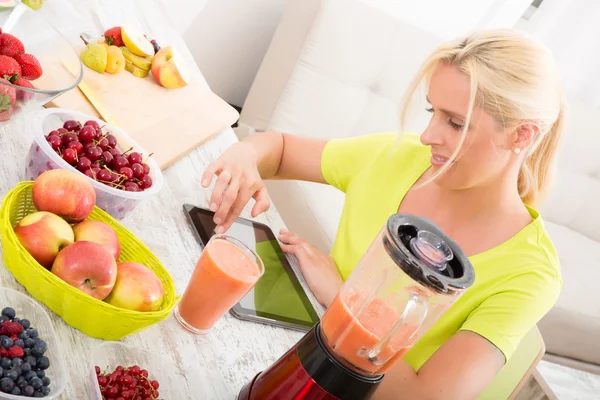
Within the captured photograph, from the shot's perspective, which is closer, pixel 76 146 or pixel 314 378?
pixel 314 378

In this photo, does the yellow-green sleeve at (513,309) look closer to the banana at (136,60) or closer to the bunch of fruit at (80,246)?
the bunch of fruit at (80,246)

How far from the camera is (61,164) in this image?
0.95 m

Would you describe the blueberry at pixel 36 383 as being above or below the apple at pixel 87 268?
below

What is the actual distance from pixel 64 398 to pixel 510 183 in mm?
971

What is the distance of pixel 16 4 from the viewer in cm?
113

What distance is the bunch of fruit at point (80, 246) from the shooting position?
80 centimetres

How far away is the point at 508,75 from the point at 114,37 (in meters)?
0.89

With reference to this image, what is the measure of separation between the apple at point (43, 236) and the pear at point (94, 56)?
0.64 meters

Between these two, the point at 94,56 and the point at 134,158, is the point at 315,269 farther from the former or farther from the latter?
the point at 94,56

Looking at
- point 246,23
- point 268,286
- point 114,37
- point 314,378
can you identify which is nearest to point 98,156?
point 268,286

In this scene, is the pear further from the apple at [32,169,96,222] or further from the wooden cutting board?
the apple at [32,169,96,222]

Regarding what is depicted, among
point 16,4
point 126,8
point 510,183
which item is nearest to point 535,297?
point 510,183

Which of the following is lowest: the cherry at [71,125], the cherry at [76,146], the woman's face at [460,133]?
the cherry at [76,146]

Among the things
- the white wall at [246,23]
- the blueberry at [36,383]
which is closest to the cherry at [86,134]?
the blueberry at [36,383]
